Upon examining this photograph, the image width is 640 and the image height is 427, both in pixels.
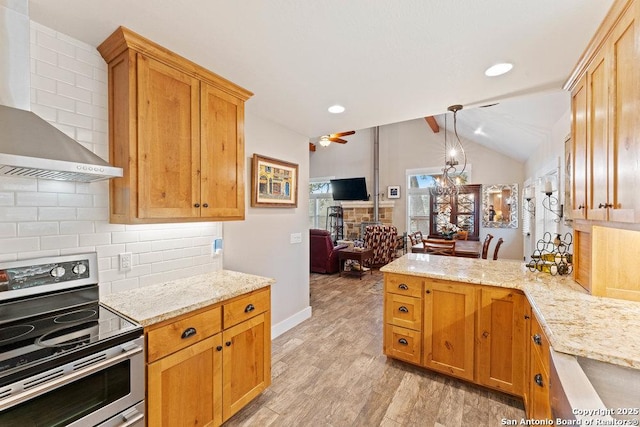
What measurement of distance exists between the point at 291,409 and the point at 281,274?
143cm

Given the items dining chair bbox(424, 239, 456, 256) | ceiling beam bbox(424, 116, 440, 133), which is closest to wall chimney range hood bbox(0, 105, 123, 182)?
dining chair bbox(424, 239, 456, 256)

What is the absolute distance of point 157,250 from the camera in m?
1.96

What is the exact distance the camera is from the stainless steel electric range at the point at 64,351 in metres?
1.00

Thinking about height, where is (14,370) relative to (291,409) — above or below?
above

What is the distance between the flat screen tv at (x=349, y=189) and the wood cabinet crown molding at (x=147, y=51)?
20.2 ft

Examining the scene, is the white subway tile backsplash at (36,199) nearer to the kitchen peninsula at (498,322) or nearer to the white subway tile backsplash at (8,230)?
the white subway tile backsplash at (8,230)

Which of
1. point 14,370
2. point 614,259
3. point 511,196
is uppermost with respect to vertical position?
point 511,196

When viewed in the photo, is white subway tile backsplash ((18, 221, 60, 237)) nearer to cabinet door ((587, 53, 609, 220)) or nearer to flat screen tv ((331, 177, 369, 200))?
cabinet door ((587, 53, 609, 220))

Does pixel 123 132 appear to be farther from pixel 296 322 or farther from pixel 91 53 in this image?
pixel 296 322

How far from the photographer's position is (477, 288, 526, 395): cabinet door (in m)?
1.95

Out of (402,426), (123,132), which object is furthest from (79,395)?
(402,426)

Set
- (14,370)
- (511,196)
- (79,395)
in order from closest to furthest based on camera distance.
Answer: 1. (14,370)
2. (79,395)
3. (511,196)

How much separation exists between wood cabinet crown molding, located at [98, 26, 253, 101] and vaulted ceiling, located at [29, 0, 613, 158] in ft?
0.12

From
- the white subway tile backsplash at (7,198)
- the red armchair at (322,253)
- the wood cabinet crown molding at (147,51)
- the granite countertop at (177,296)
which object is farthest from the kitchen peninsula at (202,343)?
the red armchair at (322,253)
